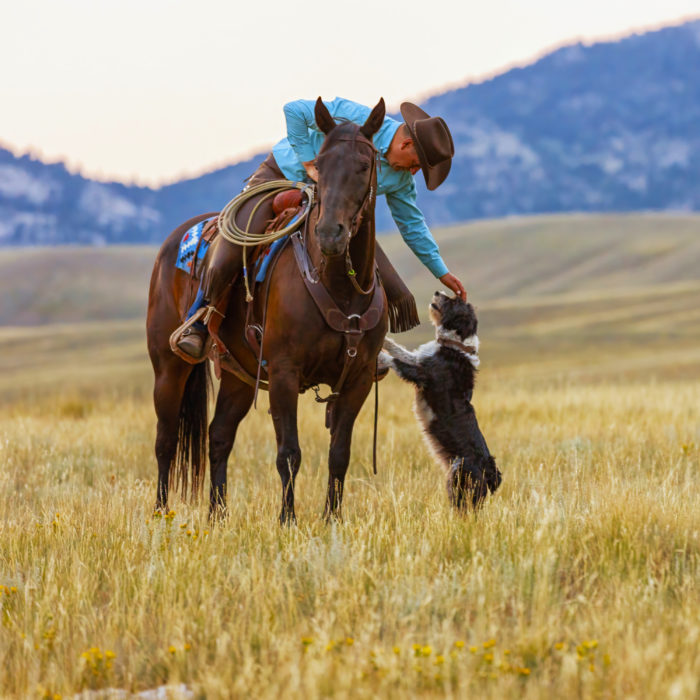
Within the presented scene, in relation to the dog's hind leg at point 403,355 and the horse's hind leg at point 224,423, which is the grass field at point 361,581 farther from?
the dog's hind leg at point 403,355

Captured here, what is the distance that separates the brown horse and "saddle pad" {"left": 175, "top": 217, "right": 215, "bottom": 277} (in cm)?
14

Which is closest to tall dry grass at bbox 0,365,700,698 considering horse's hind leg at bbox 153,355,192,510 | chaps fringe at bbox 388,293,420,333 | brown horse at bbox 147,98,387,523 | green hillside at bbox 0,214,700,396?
brown horse at bbox 147,98,387,523

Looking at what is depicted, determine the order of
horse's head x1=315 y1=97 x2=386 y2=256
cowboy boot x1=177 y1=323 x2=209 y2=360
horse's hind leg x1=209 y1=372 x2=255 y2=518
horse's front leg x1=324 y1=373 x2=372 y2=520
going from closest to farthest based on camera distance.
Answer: horse's head x1=315 y1=97 x2=386 y2=256 < horse's front leg x1=324 y1=373 x2=372 y2=520 < cowboy boot x1=177 y1=323 x2=209 y2=360 < horse's hind leg x1=209 y1=372 x2=255 y2=518

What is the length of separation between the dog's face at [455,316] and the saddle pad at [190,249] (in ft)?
6.29

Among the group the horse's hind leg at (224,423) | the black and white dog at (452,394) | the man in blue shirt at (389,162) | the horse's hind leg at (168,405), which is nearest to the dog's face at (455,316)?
the black and white dog at (452,394)

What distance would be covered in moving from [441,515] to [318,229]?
1.80 metres

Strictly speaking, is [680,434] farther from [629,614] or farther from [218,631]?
[218,631]

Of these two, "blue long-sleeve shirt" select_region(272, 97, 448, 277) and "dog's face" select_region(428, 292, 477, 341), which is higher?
"blue long-sleeve shirt" select_region(272, 97, 448, 277)

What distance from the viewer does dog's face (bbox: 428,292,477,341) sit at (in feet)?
23.2

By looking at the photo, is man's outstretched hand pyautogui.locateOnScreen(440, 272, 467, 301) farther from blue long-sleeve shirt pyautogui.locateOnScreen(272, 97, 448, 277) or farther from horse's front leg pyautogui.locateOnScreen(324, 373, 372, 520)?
horse's front leg pyautogui.locateOnScreen(324, 373, 372, 520)

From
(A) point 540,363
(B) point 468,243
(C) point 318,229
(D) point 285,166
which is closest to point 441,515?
(C) point 318,229

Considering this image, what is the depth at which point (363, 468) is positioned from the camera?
8.29 m

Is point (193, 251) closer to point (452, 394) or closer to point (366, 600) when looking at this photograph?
point (452, 394)

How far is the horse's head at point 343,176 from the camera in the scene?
4.72 meters
